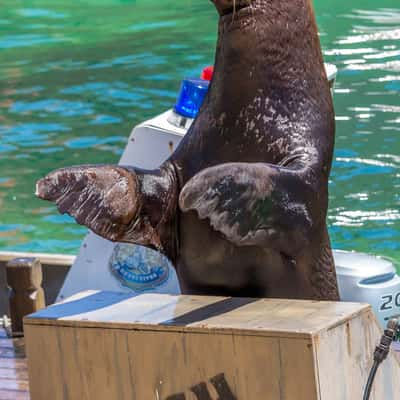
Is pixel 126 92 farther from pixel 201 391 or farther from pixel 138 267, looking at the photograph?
pixel 201 391

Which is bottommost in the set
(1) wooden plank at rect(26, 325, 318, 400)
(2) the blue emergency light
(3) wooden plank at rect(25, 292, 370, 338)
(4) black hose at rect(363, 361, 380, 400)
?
(4) black hose at rect(363, 361, 380, 400)

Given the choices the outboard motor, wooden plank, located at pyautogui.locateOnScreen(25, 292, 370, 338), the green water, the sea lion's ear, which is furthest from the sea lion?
the green water

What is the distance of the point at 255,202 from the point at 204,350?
0.41 meters

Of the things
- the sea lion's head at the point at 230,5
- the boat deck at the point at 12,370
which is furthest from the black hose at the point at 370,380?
the boat deck at the point at 12,370

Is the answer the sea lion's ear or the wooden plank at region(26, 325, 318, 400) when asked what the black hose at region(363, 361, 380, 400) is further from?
the sea lion's ear

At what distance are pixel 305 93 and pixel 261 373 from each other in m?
0.80

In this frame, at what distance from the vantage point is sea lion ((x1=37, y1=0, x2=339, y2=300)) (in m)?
2.82

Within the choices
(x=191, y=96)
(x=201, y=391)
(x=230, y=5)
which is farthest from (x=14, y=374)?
(x=230, y=5)

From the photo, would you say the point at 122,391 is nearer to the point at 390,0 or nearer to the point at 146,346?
the point at 146,346

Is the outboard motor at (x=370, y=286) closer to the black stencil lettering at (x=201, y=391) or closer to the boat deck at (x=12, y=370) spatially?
the boat deck at (x=12, y=370)

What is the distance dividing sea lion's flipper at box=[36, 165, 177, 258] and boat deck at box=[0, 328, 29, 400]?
1550 millimetres

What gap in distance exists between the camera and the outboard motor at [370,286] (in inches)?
205

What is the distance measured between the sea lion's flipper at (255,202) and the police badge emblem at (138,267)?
248 cm

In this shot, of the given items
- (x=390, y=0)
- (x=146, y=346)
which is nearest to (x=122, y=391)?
(x=146, y=346)
